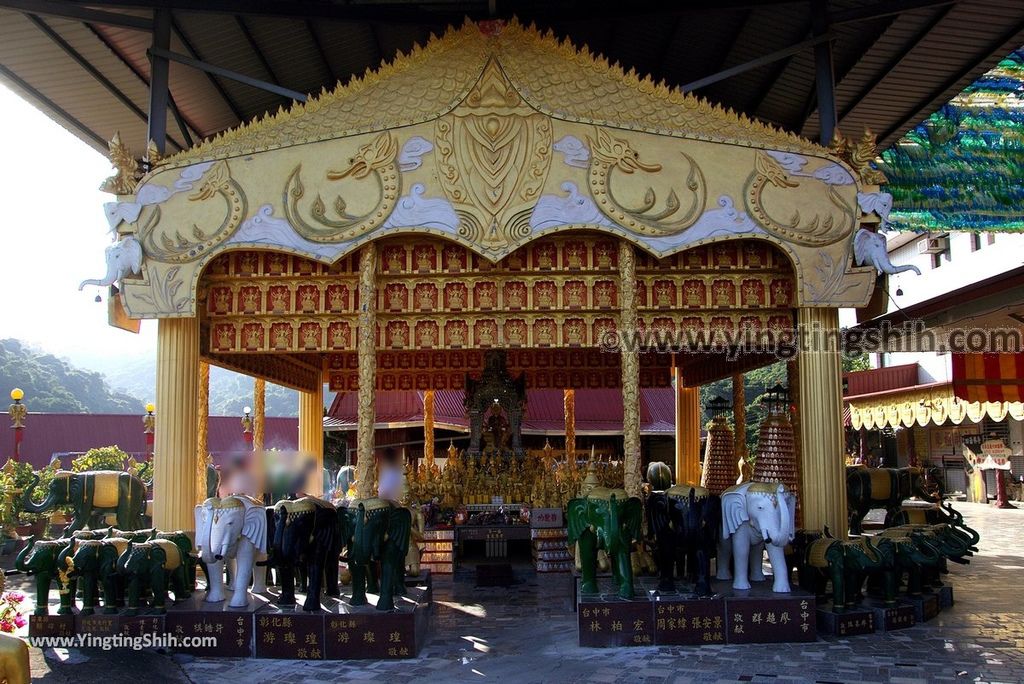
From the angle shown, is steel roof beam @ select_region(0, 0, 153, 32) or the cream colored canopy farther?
the cream colored canopy

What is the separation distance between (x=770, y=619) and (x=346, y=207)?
6695mm

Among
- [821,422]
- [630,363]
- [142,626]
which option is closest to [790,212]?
[821,422]

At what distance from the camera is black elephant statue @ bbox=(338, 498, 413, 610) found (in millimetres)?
8133

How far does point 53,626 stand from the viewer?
26.6 feet

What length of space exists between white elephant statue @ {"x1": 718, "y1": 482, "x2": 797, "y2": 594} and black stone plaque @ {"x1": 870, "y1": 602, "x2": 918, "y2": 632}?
3.69ft

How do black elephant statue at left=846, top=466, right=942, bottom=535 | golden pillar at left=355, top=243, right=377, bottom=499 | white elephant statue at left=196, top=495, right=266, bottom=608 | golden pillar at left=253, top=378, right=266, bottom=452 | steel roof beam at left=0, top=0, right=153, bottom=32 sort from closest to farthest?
white elephant statue at left=196, top=495, right=266, bottom=608
steel roof beam at left=0, top=0, right=153, bottom=32
golden pillar at left=355, top=243, right=377, bottom=499
black elephant statue at left=846, top=466, right=942, bottom=535
golden pillar at left=253, top=378, right=266, bottom=452

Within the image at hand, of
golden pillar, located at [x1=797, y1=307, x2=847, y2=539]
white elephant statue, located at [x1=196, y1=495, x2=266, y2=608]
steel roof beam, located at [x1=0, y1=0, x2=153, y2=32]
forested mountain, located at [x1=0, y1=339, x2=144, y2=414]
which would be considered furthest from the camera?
forested mountain, located at [x1=0, y1=339, x2=144, y2=414]

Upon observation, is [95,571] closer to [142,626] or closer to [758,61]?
[142,626]

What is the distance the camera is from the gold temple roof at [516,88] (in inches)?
391

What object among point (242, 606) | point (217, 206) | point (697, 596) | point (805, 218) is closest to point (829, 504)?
point (697, 596)

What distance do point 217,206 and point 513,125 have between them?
3824 millimetres

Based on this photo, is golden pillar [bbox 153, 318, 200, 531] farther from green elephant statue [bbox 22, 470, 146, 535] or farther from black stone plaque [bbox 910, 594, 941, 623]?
black stone plaque [bbox 910, 594, 941, 623]

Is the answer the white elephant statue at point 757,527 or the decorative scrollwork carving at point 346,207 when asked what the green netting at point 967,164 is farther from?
the decorative scrollwork carving at point 346,207
